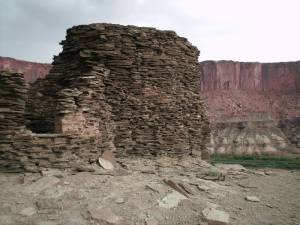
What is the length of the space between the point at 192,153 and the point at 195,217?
4995 mm

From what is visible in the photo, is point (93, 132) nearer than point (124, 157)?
Yes

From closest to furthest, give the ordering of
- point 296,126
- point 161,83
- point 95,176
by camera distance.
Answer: point 95,176
point 161,83
point 296,126

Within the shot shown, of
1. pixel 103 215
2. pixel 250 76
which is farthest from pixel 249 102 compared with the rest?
pixel 103 215

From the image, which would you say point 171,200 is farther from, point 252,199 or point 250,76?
point 250,76

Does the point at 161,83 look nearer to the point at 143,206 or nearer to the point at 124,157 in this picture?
the point at 124,157

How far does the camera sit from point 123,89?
9445 millimetres

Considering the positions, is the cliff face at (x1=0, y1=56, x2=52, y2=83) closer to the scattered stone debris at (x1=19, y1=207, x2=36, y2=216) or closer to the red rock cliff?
the red rock cliff

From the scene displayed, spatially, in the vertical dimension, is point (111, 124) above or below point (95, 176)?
above

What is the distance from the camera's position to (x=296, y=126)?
193 ft

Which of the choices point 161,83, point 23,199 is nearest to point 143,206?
point 23,199

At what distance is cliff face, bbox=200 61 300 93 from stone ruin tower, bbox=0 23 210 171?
70.8 metres

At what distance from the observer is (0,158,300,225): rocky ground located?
5.54 meters

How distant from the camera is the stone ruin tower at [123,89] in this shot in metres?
8.74

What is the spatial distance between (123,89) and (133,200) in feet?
12.9
